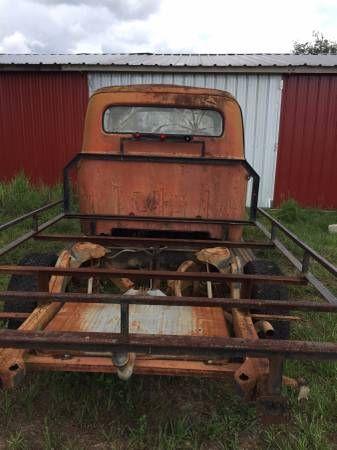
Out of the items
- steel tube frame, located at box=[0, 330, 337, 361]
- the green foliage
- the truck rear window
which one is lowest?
the green foliage

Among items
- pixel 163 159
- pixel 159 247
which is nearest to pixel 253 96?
pixel 163 159

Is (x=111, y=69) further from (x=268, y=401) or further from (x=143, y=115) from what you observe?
(x=268, y=401)

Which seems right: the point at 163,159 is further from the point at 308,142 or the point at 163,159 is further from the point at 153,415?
the point at 308,142

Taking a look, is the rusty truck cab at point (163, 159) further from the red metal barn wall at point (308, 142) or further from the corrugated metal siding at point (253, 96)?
the red metal barn wall at point (308, 142)

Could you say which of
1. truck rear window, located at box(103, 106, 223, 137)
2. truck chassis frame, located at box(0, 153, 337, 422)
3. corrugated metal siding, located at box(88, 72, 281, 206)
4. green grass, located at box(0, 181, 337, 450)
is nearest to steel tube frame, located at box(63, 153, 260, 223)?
truck rear window, located at box(103, 106, 223, 137)

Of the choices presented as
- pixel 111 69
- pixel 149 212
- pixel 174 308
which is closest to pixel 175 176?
pixel 149 212

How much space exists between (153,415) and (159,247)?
1.47 m

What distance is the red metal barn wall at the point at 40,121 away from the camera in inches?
358

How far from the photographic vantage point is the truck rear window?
3.94 meters

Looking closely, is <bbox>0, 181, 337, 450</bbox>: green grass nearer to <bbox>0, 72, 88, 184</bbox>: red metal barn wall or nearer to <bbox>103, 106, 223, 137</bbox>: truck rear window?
<bbox>103, 106, 223, 137</bbox>: truck rear window

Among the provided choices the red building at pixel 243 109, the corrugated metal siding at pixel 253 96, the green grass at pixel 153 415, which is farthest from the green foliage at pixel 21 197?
the green grass at pixel 153 415

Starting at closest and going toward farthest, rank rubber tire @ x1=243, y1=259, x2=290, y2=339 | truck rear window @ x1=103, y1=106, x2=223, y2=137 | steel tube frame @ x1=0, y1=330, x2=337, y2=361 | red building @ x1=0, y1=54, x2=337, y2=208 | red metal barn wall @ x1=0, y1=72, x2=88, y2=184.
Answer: steel tube frame @ x1=0, y1=330, x2=337, y2=361 → rubber tire @ x1=243, y1=259, x2=290, y2=339 → truck rear window @ x1=103, y1=106, x2=223, y2=137 → red building @ x1=0, y1=54, x2=337, y2=208 → red metal barn wall @ x1=0, y1=72, x2=88, y2=184

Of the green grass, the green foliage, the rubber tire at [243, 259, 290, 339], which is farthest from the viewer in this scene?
the green foliage

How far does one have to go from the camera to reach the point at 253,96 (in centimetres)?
881
